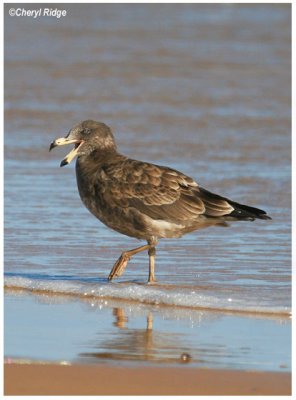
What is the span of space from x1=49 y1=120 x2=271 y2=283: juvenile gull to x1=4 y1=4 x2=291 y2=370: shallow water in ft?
1.15

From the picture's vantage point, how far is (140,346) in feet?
22.8

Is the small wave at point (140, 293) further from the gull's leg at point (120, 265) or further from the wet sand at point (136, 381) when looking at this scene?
the wet sand at point (136, 381)

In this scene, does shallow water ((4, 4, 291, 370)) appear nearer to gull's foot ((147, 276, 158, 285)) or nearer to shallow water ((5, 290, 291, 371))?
gull's foot ((147, 276, 158, 285))

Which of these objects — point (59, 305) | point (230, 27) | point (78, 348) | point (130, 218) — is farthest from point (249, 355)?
point (230, 27)

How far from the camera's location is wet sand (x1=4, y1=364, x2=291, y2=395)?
20.0ft

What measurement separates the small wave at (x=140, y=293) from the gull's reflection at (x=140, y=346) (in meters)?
0.53

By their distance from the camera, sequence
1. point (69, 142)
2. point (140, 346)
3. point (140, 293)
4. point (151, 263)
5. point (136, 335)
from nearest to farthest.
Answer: point (140, 346)
point (136, 335)
point (140, 293)
point (151, 263)
point (69, 142)

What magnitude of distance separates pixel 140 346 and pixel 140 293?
1305mm

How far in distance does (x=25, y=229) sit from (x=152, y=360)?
12.6 ft

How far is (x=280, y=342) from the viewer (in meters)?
7.01

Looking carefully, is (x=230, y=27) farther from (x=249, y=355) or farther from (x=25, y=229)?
(x=249, y=355)

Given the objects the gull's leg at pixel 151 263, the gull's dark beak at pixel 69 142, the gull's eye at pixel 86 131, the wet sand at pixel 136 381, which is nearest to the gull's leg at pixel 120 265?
the gull's leg at pixel 151 263
